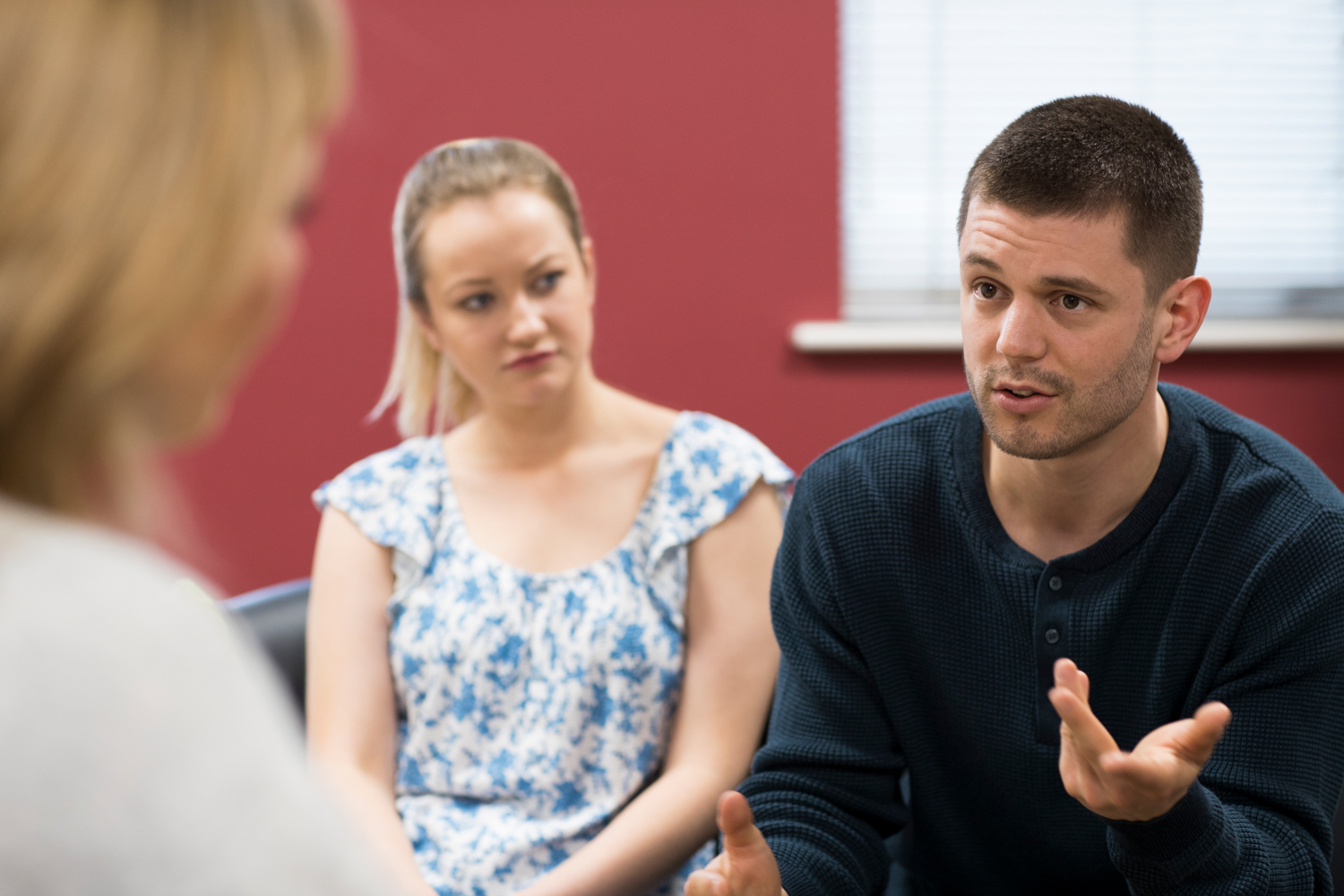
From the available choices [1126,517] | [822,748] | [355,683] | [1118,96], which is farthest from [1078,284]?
[1118,96]

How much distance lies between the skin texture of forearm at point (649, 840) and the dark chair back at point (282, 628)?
591 millimetres

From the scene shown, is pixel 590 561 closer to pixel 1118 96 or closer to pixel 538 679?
pixel 538 679

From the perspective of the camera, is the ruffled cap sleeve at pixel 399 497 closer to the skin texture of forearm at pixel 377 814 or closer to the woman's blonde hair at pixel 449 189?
the woman's blonde hair at pixel 449 189

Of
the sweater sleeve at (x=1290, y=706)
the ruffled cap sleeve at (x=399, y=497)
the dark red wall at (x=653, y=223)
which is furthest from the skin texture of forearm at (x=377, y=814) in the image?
the dark red wall at (x=653, y=223)

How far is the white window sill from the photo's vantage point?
94.0 inches

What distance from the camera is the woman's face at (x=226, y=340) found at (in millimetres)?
490

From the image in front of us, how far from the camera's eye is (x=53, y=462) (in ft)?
1.55

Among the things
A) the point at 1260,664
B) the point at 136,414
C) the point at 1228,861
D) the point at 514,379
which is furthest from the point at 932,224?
the point at 136,414

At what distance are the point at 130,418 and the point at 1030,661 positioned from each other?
96 centimetres

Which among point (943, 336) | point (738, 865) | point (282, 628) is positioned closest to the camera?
point (738, 865)

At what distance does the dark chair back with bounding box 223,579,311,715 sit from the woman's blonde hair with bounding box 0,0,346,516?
1.29 metres

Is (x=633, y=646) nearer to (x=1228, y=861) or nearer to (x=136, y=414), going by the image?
(x=1228, y=861)

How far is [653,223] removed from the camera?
7.90 ft

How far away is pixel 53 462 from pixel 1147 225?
101cm
